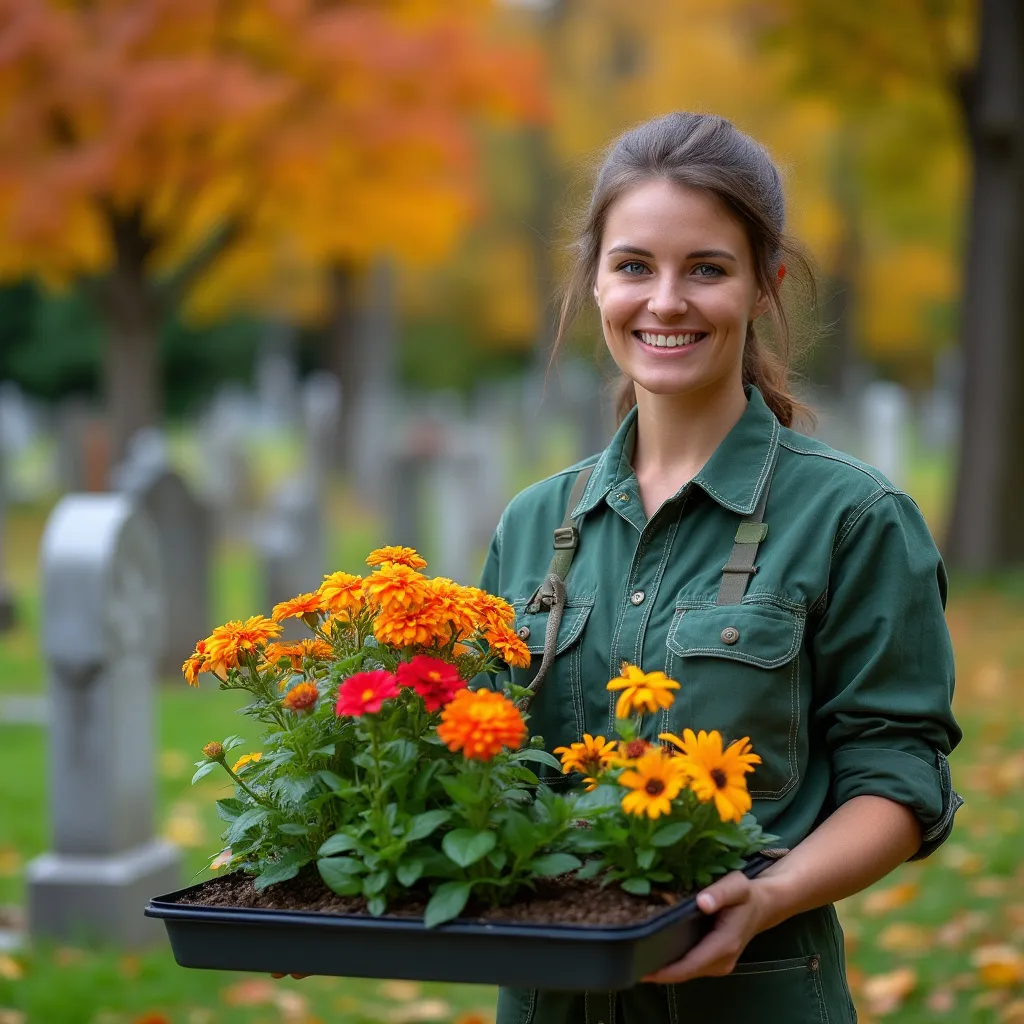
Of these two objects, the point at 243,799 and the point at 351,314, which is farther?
the point at 351,314

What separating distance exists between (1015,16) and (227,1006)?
29.1ft

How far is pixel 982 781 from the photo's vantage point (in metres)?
6.25

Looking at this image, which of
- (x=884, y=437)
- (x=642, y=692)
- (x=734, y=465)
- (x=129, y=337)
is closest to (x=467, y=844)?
(x=642, y=692)

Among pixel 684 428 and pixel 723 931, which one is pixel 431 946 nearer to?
pixel 723 931

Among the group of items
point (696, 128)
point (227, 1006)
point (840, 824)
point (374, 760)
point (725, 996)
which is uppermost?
point (696, 128)

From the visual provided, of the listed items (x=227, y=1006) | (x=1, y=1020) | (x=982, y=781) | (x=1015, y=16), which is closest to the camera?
(x=1, y=1020)

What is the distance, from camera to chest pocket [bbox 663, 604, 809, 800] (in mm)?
2012

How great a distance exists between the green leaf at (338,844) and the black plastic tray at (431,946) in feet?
0.26

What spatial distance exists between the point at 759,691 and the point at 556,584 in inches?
15.0

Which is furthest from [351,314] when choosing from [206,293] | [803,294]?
[803,294]

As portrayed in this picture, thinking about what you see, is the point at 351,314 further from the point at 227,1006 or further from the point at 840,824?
the point at 840,824

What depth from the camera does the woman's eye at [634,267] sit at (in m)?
2.15

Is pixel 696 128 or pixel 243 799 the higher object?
pixel 696 128

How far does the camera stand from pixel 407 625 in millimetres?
1853
